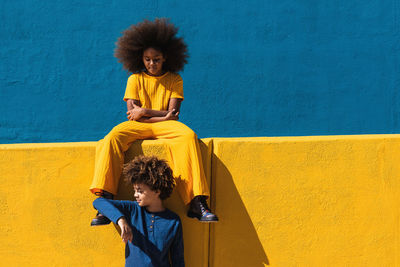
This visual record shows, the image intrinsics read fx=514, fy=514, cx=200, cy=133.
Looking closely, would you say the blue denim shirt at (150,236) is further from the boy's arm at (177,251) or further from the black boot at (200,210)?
the black boot at (200,210)

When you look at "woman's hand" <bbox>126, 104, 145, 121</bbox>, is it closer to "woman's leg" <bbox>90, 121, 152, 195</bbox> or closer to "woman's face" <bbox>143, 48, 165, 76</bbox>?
"woman's leg" <bbox>90, 121, 152, 195</bbox>

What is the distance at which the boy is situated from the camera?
3.04 m

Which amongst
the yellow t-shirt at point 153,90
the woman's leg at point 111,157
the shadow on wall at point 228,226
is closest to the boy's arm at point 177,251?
the shadow on wall at point 228,226

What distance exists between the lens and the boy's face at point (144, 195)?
3.07m

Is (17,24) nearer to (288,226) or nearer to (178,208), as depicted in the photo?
(178,208)

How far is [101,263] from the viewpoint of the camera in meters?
3.34

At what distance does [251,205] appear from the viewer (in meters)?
3.40

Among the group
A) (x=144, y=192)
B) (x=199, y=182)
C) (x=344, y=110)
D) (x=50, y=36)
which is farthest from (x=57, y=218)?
(x=344, y=110)

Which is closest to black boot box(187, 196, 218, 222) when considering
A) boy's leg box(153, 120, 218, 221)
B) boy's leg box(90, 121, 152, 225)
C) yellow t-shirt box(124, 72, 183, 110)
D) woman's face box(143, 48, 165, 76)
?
boy's leg box(153, 120, 218, 221)

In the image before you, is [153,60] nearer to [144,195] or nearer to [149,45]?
[149,45]

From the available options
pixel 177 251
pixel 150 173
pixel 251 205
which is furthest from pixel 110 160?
pixel 251 205

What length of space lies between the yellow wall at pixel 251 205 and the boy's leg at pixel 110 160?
84 mm

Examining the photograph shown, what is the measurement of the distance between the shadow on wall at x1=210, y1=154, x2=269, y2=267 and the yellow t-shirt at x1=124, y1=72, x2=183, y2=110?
578 millimetres

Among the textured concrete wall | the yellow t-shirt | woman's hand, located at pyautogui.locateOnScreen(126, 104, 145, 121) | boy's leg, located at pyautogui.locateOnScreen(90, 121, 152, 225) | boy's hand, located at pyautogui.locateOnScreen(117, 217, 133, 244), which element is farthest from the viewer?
the yellow t-shirt
